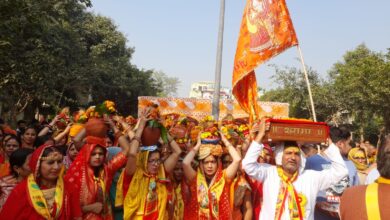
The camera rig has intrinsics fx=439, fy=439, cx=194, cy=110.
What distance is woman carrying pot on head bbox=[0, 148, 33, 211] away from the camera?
13.4 feet

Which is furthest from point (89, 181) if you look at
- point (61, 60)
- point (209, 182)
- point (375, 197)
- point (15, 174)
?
point (61, 60)

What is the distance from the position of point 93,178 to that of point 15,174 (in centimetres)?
73

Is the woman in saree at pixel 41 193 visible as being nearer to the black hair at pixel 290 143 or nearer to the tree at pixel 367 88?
the black hair at pixel 290 143

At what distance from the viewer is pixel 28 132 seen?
6418mm

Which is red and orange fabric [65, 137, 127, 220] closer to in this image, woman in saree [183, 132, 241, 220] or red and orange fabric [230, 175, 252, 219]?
woman in saree [183, 132, 241, 220]

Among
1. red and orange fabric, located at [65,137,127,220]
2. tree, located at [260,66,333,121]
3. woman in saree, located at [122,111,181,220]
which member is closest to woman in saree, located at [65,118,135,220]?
red and orange fabric, located at [65,137,127,220]

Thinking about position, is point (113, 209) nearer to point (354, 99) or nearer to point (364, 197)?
point (364, 197)

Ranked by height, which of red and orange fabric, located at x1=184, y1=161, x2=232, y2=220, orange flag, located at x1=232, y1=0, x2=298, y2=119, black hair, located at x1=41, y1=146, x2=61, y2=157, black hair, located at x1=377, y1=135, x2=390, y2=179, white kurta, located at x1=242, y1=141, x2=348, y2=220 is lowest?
red and orange fabric, located at x1=184, y1=161, x2=232, y2=220

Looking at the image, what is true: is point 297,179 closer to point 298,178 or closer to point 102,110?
point 298,178

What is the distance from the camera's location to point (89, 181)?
4336 mm

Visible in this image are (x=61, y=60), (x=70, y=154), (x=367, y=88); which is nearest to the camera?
(x=70, y=154)

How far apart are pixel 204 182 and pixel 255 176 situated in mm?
658

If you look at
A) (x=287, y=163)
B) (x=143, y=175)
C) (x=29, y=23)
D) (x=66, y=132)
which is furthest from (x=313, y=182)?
(x=29, y=23)

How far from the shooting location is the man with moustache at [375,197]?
2688 millimetres
